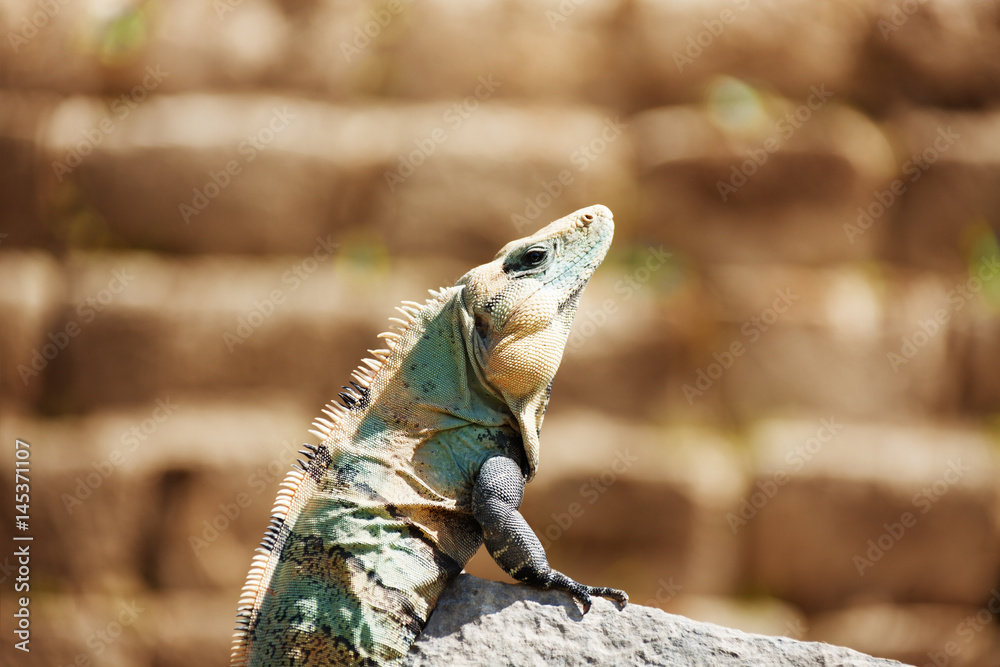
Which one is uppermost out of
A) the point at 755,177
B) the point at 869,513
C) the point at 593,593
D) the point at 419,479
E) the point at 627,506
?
the point at 755,177

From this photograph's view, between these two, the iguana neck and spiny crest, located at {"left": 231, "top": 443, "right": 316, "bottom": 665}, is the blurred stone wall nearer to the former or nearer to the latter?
the iguana neck

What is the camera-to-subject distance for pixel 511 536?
10.2 ft

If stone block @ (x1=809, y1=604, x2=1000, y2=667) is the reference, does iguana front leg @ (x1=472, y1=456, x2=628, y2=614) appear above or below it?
below

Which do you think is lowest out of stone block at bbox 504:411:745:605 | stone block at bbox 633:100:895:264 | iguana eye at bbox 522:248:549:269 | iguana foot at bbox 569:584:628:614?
iguana foot at bbox 569:584:628:614

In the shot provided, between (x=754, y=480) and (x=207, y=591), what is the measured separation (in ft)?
16.8

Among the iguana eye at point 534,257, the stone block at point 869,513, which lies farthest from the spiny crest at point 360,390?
the stone block at point 869,513

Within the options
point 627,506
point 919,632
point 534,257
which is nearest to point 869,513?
point 919,632

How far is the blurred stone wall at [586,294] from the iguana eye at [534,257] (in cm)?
404

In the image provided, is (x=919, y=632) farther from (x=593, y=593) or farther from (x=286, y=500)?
(x=286, y=500)

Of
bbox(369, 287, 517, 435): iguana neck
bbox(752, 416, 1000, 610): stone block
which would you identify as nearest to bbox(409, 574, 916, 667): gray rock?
bbox(369, 287, 517, 435): iguana neck

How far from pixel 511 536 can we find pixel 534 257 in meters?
1.18

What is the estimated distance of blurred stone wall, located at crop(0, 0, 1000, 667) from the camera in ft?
25.0

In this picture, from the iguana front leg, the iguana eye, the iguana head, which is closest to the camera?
the iguana front leg

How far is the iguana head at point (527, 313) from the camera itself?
336 centimetres
